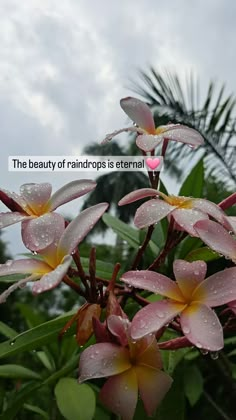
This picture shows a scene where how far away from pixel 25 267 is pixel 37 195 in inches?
2.2

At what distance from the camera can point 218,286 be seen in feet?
1.02

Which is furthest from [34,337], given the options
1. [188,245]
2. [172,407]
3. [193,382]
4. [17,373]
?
[193,382]

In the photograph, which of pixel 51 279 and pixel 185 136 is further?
pixel 185 136

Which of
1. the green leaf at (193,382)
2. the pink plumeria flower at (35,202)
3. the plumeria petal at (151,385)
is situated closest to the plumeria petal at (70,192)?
the pink plumeria flower at (35,202)

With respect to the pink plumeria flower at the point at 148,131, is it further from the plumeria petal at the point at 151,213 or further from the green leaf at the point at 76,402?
the green leaf at the point at 76,402

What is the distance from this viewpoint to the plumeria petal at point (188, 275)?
32cm

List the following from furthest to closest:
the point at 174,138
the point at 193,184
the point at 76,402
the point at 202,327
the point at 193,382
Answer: the point at 193,382
the point at 193,184
the point at 76,402
the point at 174,138
the point at 202,327

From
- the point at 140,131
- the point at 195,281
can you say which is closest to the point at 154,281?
the point at 195,281

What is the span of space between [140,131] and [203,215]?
0.11 metres

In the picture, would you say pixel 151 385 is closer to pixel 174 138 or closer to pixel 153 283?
pixel 153 283

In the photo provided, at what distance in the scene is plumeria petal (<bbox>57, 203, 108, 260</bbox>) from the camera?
12.9 inches

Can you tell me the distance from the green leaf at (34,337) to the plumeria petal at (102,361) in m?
0.17

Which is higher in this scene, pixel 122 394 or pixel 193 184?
pixel 193 184

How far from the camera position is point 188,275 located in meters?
0.33
